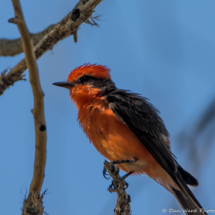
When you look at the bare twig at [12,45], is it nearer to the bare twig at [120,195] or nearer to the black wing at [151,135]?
the black wing at [151,135]

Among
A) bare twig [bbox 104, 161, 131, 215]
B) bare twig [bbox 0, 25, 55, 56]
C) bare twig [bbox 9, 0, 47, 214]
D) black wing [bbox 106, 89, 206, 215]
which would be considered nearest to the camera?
bare twig [bbox 9, 0, 47, 214]

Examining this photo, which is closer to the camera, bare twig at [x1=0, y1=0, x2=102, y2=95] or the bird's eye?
bare twig at [x1=0, y1=0, x2=102, y2=95]

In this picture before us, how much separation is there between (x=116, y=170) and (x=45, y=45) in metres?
2.15

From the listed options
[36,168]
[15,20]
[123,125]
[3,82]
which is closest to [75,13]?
[3,82]

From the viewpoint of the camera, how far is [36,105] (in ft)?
8.98

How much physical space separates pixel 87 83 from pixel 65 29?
1.65 meters

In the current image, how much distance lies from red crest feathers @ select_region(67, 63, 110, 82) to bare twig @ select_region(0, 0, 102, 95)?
4.94ft

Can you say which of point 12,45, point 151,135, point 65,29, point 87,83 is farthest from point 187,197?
point 12,45

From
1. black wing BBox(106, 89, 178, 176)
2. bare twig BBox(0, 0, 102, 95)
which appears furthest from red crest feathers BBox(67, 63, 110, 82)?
bare twig BBox(0, 0, 102, 95)

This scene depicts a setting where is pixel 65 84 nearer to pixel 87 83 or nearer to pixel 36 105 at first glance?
pixel 87 83

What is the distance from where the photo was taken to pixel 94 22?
17.6ft

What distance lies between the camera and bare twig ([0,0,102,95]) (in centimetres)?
468

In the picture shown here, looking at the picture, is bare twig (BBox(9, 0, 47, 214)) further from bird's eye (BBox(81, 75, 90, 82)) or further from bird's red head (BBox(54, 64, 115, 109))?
bird's eye (BBox(81, 75, 90, 82))

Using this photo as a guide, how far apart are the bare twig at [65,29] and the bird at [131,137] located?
4.18ft
